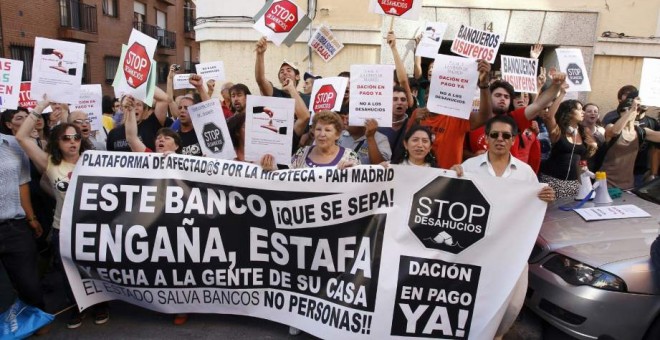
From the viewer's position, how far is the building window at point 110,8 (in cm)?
2712

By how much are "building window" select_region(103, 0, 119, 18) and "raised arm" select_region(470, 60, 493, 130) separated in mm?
27538

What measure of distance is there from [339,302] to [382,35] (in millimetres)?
7402

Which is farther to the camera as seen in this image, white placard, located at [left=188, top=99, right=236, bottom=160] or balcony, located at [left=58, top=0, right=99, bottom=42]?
balcony, located at [left=58, top=0, right=99, bottom=42]

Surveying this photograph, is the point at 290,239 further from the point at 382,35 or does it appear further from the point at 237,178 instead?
the point at 382,35

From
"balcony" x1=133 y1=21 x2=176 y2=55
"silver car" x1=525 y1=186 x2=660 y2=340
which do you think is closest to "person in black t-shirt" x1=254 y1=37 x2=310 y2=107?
"silver car" x1=525 y1=186 x2=660 y2=340

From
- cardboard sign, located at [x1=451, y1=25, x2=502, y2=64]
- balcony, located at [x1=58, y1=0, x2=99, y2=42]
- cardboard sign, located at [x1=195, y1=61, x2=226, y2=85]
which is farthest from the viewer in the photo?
balcony, located at [x1=58, y1=0, x2=99, y2=42]

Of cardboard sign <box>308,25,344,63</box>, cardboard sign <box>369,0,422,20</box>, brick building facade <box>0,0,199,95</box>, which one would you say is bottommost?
cardboard sign <box>308,25,344,63</box>

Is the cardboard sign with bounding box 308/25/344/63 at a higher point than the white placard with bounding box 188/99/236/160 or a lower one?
higher

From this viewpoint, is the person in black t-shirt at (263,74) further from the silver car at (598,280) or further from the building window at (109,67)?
the building window at (109,67)

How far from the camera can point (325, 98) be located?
4898 mm

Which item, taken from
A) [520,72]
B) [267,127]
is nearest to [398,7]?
[520,72]

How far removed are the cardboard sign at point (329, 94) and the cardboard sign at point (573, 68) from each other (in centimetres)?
264

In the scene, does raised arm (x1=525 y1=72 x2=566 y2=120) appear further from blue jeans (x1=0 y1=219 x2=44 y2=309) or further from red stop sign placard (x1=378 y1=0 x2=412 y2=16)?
blue jeans (x1=0 y1=219 x2=44 y2=309)

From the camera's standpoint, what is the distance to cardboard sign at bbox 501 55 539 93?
17.6 feet
